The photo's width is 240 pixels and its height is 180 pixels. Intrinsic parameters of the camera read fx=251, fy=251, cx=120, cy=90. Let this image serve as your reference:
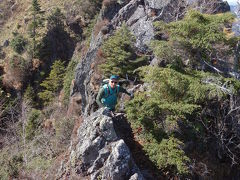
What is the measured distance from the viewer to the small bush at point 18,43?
37.5 m

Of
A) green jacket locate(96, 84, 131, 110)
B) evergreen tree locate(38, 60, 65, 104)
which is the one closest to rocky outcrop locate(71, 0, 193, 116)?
green jacket locate(96, 84, 131, 110)

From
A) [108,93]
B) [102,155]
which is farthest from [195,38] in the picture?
[102,155]

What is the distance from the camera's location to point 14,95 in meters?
35.1

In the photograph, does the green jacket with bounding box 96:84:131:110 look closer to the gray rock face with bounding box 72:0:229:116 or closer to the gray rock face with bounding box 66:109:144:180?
the gray rock face with bounding box 66:109:144:180

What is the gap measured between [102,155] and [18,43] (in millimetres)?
35092

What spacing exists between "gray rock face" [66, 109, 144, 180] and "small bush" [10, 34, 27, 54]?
3420 cm

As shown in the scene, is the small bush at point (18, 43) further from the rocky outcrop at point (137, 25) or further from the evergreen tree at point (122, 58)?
the evergreen tree at point (122, 58)

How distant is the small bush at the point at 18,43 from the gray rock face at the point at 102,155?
3420 cm

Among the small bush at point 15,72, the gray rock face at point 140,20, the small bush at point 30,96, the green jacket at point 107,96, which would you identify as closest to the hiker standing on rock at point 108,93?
the green jacket at point 107,96

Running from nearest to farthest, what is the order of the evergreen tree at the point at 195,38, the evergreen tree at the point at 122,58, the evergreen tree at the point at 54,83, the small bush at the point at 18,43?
1. the evergreen tree at the point at 195,38
2. the evergreen tree at the point at 122,58
3. the evergreen tree at the point at 54,83
4. the small bush at the point at 18,43

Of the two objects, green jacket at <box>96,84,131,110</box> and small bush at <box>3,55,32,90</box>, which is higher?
green jacket at <box>96,84,131,110</box>

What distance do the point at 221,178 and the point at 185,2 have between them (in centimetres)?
1230

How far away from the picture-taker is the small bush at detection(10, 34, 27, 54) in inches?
1476

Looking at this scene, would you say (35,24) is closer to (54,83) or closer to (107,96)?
(54,83)
